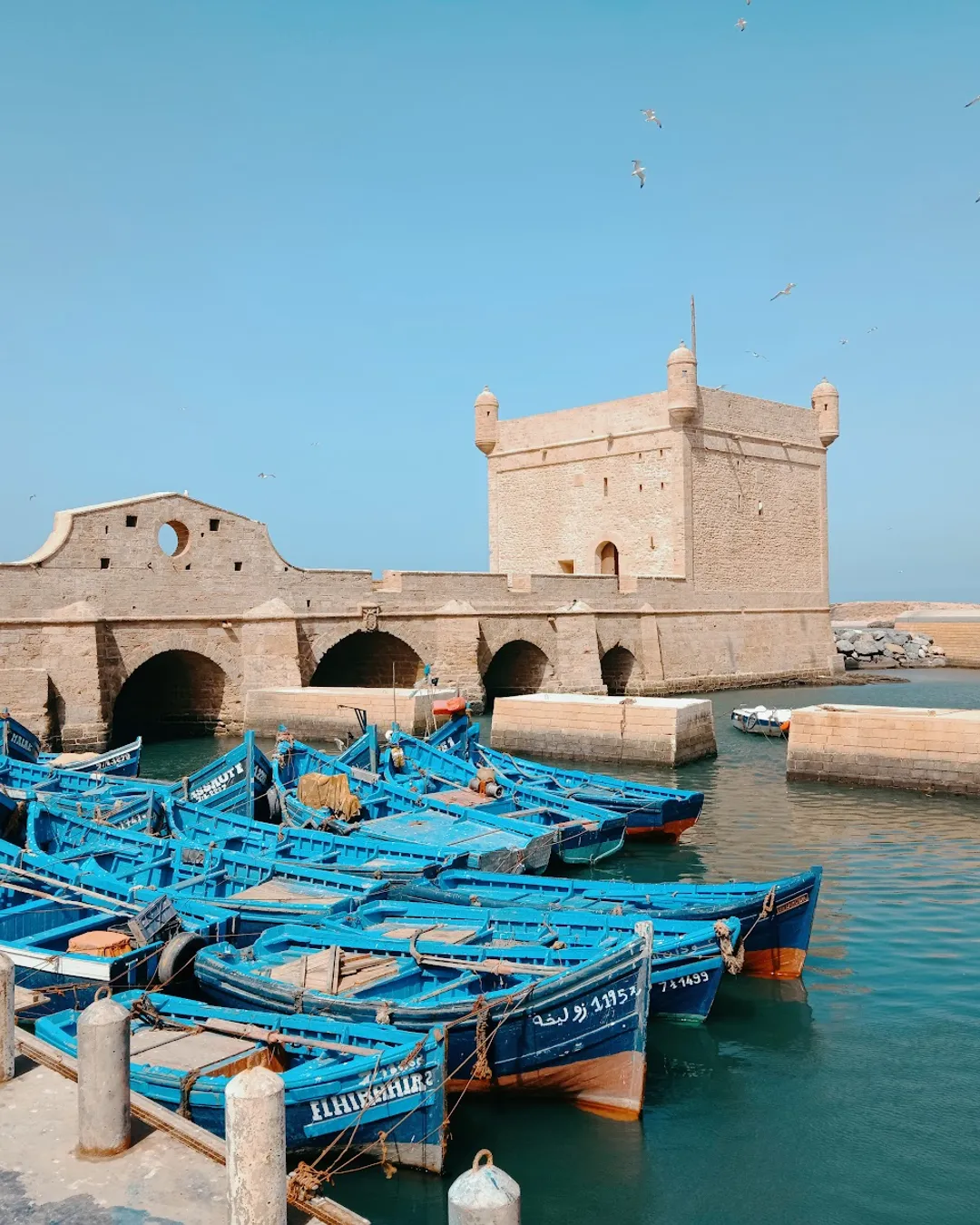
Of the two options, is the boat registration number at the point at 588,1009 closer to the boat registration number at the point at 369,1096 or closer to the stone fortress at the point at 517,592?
the boat registration number at the point at 369,1096

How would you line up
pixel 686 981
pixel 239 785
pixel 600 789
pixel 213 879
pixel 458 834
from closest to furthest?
pixel 686 981 → pixel 213 879 → pixel 458 834 → pixel 239 785 → pixel 600 789

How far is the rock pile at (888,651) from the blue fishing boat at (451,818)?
38.0 metres

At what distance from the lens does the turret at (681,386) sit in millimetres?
35250

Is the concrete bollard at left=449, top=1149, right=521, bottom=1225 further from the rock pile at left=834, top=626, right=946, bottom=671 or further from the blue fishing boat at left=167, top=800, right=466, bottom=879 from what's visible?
the rock pile at left=834, top=626, right=946, bottom=671

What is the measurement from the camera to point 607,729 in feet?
78.3

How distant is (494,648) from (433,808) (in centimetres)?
1616

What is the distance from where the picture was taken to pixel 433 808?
1551 centimetres

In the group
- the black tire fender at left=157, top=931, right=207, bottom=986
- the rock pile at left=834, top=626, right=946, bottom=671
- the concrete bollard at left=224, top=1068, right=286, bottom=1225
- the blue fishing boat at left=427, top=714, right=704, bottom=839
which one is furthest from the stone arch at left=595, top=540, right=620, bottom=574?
the concrete bollard at left=224, top=1068, right=286, bottom=1225

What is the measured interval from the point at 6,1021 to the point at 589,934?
4.77 metres

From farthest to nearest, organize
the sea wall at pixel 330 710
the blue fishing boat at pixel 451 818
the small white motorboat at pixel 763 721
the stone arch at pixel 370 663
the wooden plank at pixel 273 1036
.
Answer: the stone arch at pixel 370 663 → the small white motorboat at pixel 763 721 → the sea wall at pixel 330 710 → the blue fishing boat at pixel 451 818 → the wooden plank at pixel 273 1036

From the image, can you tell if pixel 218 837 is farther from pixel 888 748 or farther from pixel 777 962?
pixel 888 748

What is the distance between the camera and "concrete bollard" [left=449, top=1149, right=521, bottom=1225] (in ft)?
11.9

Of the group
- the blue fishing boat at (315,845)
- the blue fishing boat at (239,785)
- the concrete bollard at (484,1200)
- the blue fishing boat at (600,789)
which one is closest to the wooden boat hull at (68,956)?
the blue fishing boat at (315,845)

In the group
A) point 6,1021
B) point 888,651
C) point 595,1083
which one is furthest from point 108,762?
point 888,651
